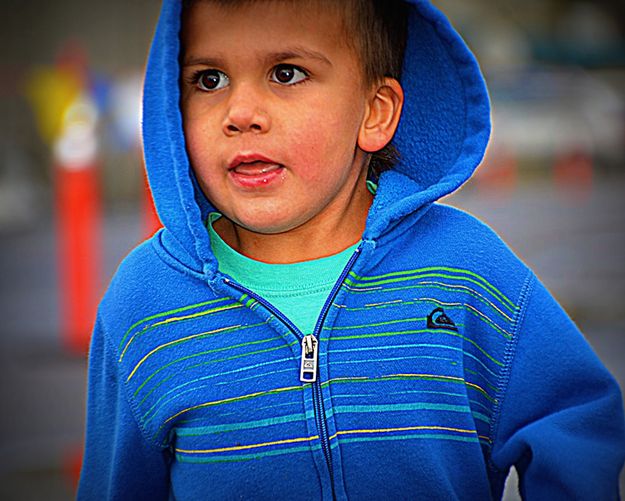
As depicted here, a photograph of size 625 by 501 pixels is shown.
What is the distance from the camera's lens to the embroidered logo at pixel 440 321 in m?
1.79

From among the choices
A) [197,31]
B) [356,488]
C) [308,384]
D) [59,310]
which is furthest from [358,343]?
[59,310]

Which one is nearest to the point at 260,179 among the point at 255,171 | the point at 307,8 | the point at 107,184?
the point at 255,171

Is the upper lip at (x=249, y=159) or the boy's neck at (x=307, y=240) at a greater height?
the upper lip at (x=249, y=159)

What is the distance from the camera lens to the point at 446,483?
1.74 m

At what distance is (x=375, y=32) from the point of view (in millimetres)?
1869

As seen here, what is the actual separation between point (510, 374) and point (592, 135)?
20238mm

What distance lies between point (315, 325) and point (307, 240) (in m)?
0.20

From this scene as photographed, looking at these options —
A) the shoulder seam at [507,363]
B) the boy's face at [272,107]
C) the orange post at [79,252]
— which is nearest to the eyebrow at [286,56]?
the boy's face at [272,107]

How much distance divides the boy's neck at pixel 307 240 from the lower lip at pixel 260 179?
15 cm

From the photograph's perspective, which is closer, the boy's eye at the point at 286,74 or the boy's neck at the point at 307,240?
the boy's eye at the point at 286,74

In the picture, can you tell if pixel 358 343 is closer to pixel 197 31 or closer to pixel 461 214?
pixel 461 214

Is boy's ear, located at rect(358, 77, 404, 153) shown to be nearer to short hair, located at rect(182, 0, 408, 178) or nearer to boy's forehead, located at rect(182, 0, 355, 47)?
short hair, located at rect(182, 0, 408, 178)

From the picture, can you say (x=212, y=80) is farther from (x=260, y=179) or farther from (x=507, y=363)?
(x=507, y=363)

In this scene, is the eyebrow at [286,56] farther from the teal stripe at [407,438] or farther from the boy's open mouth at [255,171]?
the teal stripe at [407,438]
